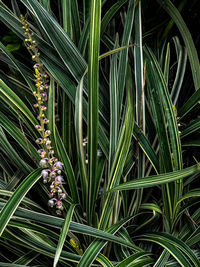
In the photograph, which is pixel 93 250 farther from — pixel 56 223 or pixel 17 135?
pixel 17 135

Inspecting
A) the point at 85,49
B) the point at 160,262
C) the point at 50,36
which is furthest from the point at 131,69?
the point at 160,262

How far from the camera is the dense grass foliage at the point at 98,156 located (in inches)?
34.9

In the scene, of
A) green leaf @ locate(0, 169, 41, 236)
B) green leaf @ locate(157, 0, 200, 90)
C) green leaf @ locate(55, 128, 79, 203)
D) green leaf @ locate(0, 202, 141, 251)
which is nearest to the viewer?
green leaf @ locate(0, 169, 41, 236)

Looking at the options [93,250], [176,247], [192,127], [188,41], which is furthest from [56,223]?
[188,41]

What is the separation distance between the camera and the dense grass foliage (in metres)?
0.89

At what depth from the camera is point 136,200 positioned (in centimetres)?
107

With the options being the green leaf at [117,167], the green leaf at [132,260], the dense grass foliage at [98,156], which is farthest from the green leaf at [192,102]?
the green leaf at [132,260]

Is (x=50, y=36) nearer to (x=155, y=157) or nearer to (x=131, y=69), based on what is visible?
(x=131, y=69)

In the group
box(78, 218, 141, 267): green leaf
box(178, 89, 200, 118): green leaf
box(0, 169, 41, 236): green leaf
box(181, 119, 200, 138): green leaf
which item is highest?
box(178, 89, 200, 118): green leaf

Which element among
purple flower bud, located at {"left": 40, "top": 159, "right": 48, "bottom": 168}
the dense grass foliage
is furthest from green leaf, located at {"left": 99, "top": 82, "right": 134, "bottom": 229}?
purple flower bud, located at {"left": 40, "top": 159, "right": 48, "bottom": 168}

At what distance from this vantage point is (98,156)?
1.10 meters

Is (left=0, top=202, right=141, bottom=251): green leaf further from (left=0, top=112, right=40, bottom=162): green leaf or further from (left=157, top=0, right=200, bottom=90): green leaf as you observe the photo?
(left=157, top=0, right=200, bottom=90): green leaf

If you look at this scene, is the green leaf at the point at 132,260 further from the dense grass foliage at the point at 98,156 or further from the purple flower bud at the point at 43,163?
the purple flower bud at the point at 43,163

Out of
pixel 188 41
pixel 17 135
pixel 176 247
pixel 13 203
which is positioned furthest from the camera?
pixel 188 41
